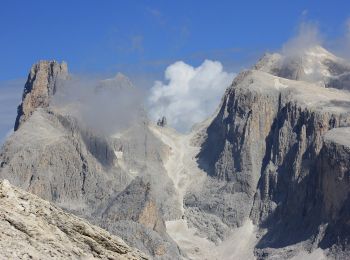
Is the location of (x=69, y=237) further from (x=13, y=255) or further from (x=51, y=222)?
(x=13, y=255)

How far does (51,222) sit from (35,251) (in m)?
1.60

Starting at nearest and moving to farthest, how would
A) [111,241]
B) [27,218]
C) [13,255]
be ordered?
[13,255]
[27,218]
[111,241]

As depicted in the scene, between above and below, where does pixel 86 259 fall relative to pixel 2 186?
below

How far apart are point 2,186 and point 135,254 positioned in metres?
3.11

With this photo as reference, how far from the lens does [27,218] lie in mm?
19469

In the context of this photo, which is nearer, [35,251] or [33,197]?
[35,251]

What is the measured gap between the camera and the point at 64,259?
1909 cm

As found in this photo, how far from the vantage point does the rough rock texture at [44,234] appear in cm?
1862

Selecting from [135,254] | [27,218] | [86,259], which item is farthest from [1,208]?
[135,254]

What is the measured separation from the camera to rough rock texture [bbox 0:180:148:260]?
18623 millimetres

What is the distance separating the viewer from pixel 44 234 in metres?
19.3

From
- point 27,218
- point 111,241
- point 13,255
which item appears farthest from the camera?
point 111,241

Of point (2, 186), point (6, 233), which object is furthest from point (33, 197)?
point (6, 233)

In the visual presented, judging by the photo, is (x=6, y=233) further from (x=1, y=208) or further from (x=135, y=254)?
(x=135, y=254)
